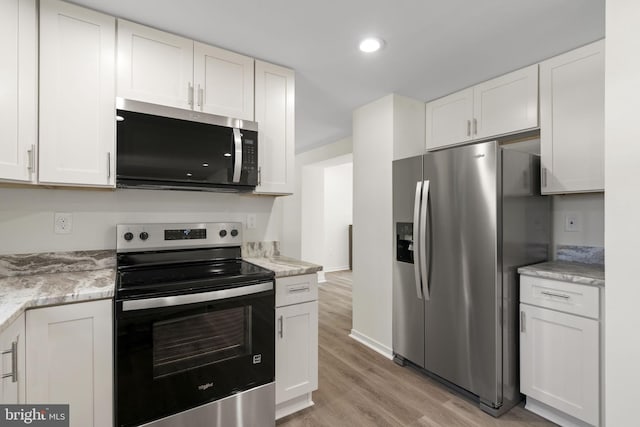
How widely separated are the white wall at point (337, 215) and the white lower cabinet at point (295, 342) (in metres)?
4.63

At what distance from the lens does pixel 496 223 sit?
1.98 metres

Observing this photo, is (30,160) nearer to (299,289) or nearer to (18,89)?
(18,89)

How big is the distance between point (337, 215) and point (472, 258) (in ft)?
16.1

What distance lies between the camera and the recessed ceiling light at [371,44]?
6.49 ft

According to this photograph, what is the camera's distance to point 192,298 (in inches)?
60.6

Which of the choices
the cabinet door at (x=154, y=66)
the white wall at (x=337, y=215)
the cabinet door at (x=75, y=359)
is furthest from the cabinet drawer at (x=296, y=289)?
the white wall at (x=337, y=215)

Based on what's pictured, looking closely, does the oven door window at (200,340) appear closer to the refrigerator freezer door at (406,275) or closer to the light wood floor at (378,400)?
the light wood floor at (378,400)

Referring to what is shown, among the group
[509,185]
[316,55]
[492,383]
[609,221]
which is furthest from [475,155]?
[492,383]

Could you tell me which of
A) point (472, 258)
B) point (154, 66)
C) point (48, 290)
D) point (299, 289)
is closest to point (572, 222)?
point (472, 258)

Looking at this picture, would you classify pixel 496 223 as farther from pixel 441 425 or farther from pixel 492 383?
pixel 441 425

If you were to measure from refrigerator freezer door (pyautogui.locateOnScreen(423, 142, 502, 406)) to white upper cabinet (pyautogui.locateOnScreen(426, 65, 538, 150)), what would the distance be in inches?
20.8

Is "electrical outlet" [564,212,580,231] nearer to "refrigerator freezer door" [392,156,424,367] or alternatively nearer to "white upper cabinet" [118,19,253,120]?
"refrigerator freezer door" [392,156,424,367]

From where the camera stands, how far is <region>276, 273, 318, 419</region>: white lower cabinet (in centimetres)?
191

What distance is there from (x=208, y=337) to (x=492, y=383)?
1785 mm
